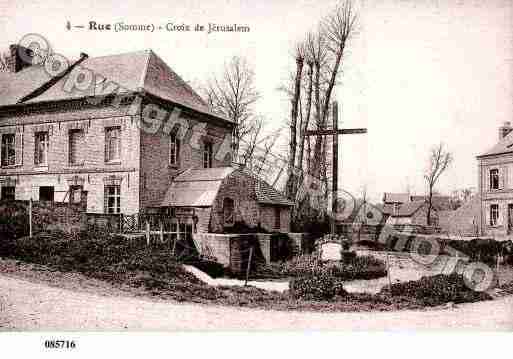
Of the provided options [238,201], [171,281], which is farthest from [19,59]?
[171,281]

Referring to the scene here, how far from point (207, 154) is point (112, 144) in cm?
547

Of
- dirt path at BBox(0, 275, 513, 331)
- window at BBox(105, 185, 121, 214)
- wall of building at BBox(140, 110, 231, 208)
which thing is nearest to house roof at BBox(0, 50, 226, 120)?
wall of building at BBox(140, 110, 231, 208)

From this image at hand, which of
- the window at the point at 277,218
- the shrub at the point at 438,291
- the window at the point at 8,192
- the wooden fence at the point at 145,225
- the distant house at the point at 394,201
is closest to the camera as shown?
the shrub at the point at 438,291

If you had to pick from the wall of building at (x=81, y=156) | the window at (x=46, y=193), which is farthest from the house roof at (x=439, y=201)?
the window at (x=46, y=193)

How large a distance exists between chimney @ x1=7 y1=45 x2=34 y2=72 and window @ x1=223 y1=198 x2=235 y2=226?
1239cm

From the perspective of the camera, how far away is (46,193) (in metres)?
21.2

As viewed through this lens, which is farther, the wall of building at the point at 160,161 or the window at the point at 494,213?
the window at the point at 494,213

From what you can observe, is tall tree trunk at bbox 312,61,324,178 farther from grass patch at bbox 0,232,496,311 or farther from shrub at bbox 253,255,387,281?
grass patch at bbox 0,232,496,311

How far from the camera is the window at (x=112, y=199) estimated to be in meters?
20.2

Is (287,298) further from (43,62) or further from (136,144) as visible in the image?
(43,62)

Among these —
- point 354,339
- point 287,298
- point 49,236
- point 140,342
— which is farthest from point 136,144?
point 354,339

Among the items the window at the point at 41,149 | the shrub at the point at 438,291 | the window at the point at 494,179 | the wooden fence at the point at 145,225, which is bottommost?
the shrub at the point at 438,291

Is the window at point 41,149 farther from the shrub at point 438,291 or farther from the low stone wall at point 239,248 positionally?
the shrub at point 438,291

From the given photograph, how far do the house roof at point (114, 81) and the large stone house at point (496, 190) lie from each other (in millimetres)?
15600
